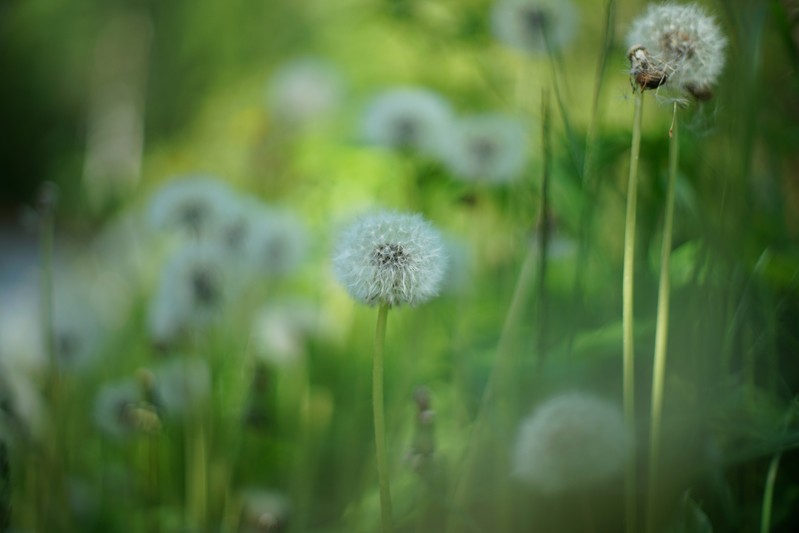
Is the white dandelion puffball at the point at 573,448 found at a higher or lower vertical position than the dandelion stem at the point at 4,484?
higher

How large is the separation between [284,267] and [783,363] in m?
0.64

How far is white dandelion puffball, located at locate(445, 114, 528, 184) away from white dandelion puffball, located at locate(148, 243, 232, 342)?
11.9 inches

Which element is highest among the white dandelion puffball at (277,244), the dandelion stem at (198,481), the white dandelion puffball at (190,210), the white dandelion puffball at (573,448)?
the white dandelion puffball at (190,210)

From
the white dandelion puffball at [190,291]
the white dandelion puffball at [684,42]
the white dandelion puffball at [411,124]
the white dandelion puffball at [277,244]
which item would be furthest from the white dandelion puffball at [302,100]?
the white dandelion puffball at [684,42]

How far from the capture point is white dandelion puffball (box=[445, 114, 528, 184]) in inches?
37.4

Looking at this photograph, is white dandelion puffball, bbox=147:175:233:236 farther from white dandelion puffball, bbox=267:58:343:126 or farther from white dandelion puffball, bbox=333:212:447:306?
white dandelion puffball, bbox=267:58:343:126

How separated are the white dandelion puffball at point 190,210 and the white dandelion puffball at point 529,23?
38cm

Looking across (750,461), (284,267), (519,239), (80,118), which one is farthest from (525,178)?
(80,118)

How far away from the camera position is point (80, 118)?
5.20 m

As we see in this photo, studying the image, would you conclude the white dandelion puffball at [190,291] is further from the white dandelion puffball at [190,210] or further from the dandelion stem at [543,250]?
the dandelion stem at [543,250]

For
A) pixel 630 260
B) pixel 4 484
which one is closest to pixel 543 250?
pixel 630 260

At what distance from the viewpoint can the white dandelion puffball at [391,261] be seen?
53cm

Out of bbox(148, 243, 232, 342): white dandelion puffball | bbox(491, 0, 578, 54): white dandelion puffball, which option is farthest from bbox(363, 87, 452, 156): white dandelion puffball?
bbox(148, 243, 232, 342): white dandelion puffball

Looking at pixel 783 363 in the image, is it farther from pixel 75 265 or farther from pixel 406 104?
pixel 75 265
